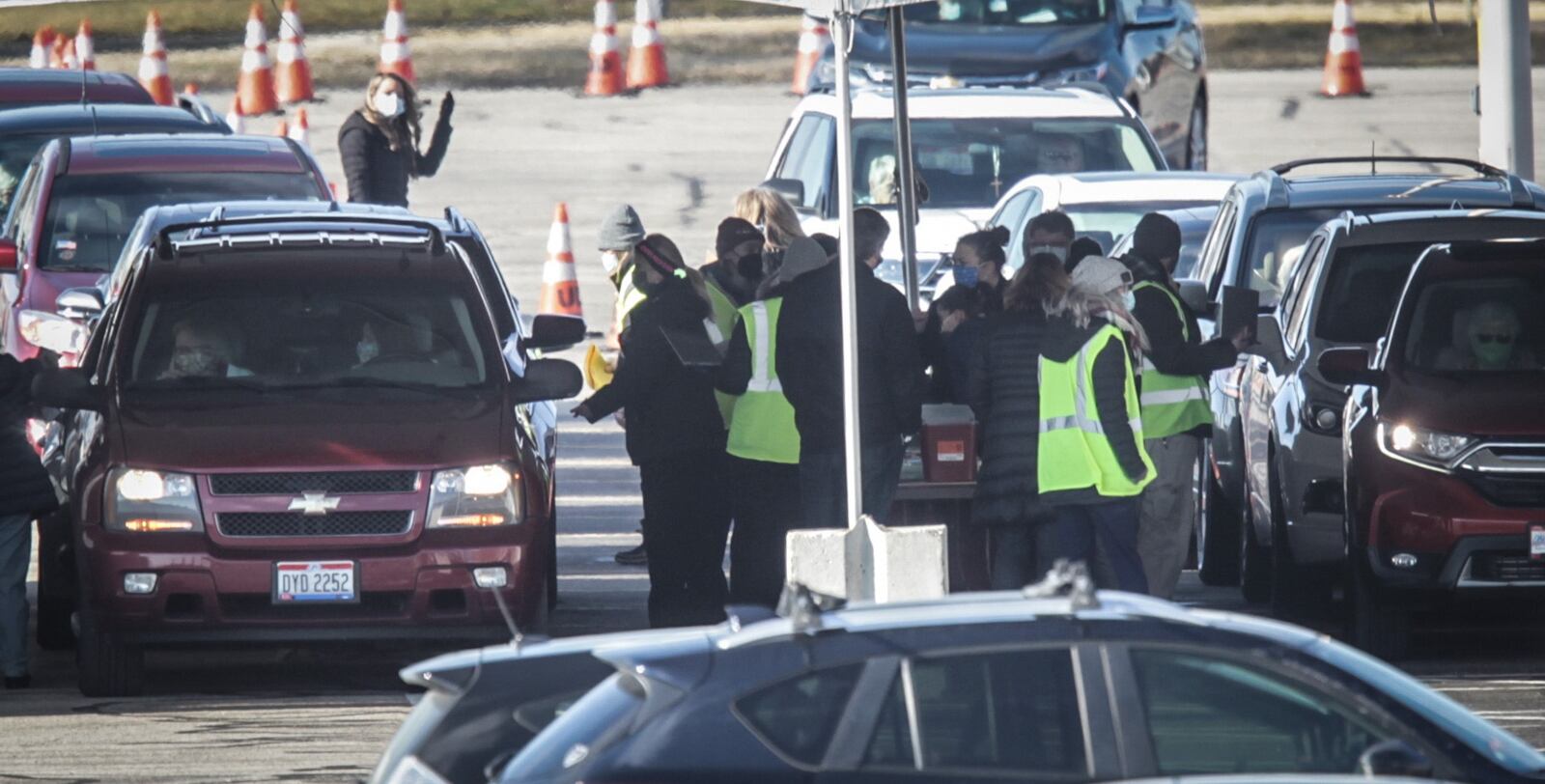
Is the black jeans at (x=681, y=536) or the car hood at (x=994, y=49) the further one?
the car hood at (x=994, y=49)

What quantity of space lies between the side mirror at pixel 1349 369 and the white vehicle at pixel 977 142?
639cm

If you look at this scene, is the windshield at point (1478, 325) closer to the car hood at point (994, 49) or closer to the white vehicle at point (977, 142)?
the white vehicle at point (977, 142)

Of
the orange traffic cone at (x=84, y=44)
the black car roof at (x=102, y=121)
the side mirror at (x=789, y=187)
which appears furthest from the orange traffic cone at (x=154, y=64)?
the side mirror at (x=789, y=187)

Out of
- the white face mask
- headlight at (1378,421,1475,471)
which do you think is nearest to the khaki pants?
headlight at (1378,421,1475,471)

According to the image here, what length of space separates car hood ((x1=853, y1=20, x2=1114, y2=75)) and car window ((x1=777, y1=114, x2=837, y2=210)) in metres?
2.53

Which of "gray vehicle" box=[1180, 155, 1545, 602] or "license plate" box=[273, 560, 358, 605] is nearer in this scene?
"license plate" box=[273, 560, 358, 605]

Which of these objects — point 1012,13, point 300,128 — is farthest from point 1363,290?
point 300,128

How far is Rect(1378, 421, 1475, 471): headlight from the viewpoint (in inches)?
462

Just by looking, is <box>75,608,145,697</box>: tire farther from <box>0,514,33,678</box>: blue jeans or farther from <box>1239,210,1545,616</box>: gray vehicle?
<box>1239,210,1545,616</box>: gray vehicle

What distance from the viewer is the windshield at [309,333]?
1189cm

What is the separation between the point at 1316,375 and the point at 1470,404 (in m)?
1.00

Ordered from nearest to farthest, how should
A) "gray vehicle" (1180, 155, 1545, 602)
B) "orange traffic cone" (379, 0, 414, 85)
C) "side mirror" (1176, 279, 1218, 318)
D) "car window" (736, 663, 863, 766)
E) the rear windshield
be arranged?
"car window" (736, 663, 863, 766)
the rear windshield
"side mirror" (1176, 279, 1218, 318)
"gray vehicle" (1180, 155, 1545, 602)
"orange traffic cone" (379, 0, 414, 85)

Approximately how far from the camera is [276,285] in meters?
12.1

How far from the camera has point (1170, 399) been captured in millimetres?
12391
